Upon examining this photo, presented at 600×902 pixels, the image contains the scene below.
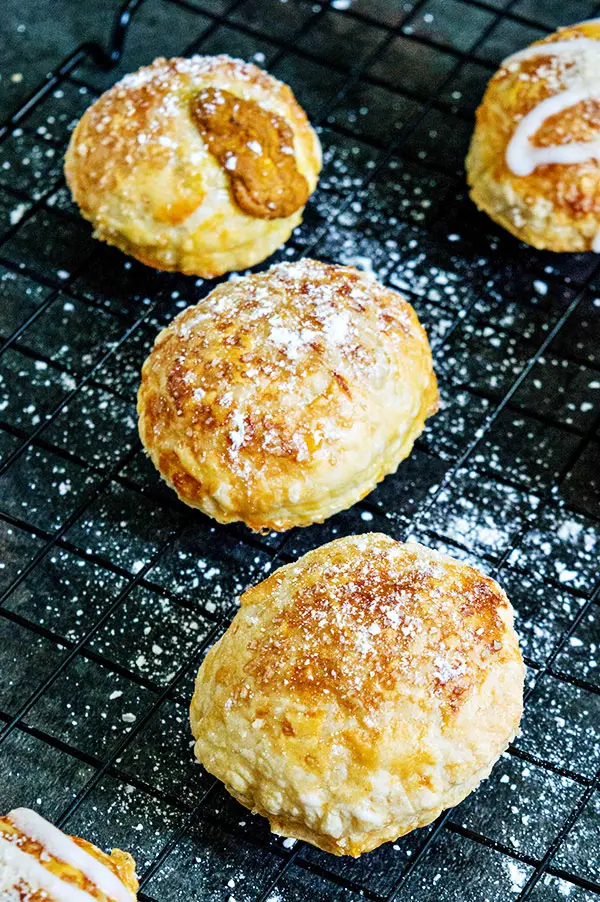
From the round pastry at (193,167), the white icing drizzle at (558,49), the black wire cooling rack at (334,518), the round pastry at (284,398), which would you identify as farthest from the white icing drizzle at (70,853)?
the white icing drizzle at (558,49)

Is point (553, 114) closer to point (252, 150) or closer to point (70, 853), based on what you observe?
point (252, 150)

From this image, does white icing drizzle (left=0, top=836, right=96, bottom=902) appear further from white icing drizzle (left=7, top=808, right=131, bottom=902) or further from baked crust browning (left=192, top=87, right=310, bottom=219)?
baked crust browning (left=192, top=87, right=310, bottom=219)

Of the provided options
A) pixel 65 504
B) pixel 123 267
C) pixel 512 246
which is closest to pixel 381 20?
pixel 512 246

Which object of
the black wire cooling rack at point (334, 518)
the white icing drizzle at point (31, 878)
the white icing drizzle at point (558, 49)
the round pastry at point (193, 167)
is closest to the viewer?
the white icing drizzle at point (31, 878)

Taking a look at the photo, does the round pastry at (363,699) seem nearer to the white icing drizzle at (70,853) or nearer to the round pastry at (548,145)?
the white icing drizzle at (70,853)

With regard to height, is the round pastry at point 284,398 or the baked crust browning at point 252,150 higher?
the baked crust browning at point 252,150

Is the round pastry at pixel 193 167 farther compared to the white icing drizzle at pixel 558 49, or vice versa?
the white icing drizzle at pixel 558 49

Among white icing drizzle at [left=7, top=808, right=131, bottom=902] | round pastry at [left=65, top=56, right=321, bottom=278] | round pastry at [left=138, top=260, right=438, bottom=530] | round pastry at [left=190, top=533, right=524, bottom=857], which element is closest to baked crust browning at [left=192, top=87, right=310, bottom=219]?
round pastry at [left=65, top=56, right=321, bottom=278]
